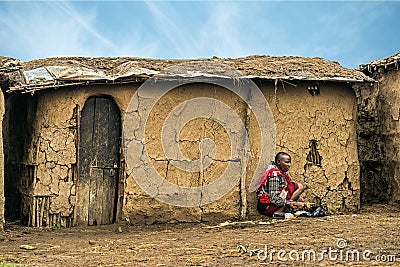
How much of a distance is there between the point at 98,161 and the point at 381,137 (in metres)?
5.48

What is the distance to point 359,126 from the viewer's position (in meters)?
12.5

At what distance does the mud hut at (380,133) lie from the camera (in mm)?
11602

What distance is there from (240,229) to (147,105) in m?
2.42

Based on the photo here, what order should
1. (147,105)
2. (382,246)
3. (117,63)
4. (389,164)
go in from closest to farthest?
(382,246)
(147,105)
(117,63)
(389,164)

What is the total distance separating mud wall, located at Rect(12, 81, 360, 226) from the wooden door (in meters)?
0.16

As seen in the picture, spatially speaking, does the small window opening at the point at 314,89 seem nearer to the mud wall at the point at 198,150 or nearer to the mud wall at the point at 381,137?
the mud wall at the point at 198,150

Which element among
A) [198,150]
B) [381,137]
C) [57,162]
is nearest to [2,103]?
[57,162]

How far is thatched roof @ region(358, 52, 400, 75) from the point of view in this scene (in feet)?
37.2

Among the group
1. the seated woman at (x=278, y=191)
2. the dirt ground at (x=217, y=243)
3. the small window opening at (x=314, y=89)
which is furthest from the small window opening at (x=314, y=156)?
the dirt ground at (x=217, y=243)

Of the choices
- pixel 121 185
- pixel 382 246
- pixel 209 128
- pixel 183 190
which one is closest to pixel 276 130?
pixel 209 128

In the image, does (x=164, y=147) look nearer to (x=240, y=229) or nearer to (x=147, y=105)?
(x=147, y=105)

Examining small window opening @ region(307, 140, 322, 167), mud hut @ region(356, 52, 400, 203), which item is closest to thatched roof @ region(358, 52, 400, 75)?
mud hut @ region(356, 52, 400, 203)

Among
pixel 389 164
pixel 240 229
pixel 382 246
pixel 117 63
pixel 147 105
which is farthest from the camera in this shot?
pixel 389 164

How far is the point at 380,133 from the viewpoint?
1211 cm
